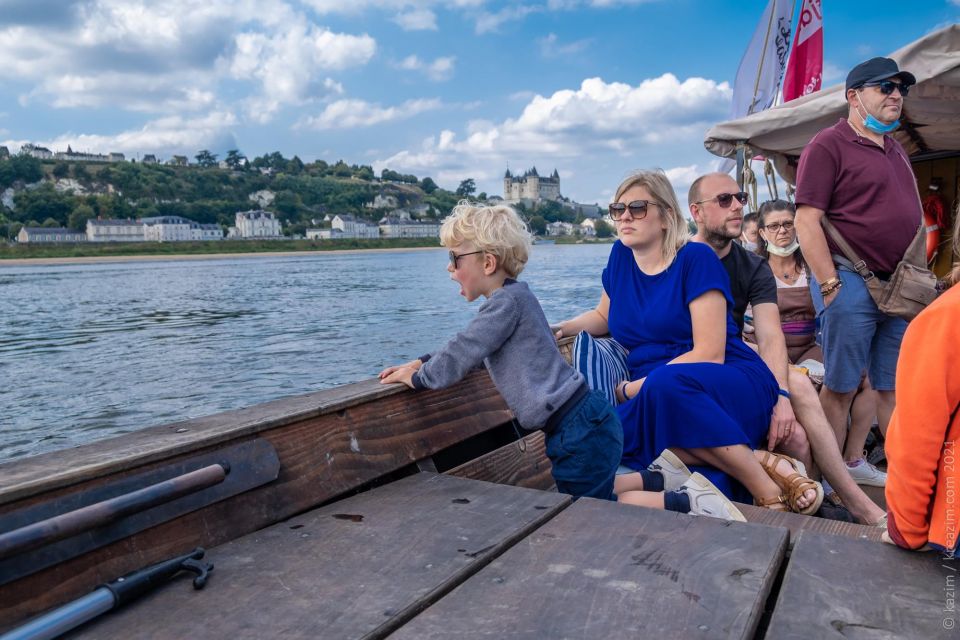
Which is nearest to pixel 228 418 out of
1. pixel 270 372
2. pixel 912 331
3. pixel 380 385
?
pixel 380 385

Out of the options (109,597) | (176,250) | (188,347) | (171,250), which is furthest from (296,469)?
(176,250)

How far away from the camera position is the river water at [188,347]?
10.2 metres

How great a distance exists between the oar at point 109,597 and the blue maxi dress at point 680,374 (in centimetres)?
149

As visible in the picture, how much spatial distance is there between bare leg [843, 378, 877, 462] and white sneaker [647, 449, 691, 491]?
1.33 metres

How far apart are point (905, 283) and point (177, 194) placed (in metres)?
124

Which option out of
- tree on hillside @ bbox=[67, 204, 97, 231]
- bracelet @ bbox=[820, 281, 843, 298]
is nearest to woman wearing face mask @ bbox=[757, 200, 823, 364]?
bracelet @ bbox=[820, 281, 843, 298]

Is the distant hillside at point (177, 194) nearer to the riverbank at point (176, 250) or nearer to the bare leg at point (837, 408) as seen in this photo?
the riverbank at point (176, 250)

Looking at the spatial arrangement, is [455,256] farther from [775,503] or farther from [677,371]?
[775,503]

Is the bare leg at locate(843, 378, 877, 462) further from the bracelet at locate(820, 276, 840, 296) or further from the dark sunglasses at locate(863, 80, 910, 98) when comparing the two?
the dark sunglasses at locate(863, 80, 910, 98)

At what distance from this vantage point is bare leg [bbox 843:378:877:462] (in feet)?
10.7

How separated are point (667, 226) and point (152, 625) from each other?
206 cm

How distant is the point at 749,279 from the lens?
9.97ft

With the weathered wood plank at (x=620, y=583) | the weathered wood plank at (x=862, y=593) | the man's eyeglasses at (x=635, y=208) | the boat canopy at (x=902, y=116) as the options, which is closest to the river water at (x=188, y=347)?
the boat canopy at (x=902, y=116)

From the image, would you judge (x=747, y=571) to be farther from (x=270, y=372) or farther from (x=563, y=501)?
(x=270, y=372)
